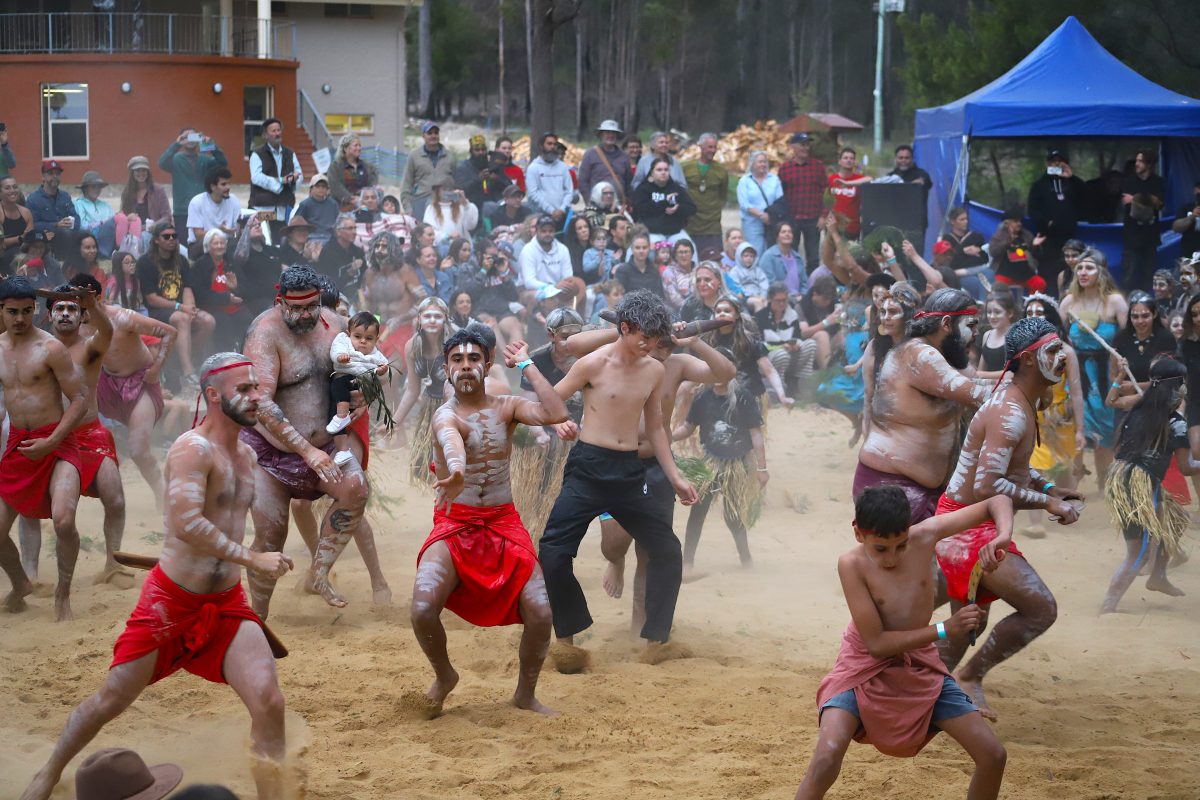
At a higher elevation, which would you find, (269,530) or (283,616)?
(269,530)

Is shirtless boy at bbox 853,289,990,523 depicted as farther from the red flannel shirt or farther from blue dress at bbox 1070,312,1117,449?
the red flannel shirt

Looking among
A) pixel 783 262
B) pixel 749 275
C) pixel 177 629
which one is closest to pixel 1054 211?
pixel 783 262

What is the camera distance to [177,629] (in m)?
4.57

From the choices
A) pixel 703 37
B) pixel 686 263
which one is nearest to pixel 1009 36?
pixel 686 263

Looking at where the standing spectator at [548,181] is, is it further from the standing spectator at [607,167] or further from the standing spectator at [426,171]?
the standing spectator at [426,171]

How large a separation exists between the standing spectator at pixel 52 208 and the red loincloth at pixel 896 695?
33.2ft

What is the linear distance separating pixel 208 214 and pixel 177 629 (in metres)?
8.88

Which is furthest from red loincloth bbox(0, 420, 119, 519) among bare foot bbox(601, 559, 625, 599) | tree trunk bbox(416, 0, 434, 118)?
tree trunk bbox(416, 0, 434, 118)

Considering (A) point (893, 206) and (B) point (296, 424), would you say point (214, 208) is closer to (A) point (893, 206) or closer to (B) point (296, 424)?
(B) point (296, 424)

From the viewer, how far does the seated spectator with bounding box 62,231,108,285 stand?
11.8 m

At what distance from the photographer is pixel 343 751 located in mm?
5316

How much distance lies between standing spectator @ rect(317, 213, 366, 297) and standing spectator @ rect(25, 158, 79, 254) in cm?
241

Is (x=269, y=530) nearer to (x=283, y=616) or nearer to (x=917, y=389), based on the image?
(x=283, y=616)

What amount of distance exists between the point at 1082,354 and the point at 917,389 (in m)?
4.92
